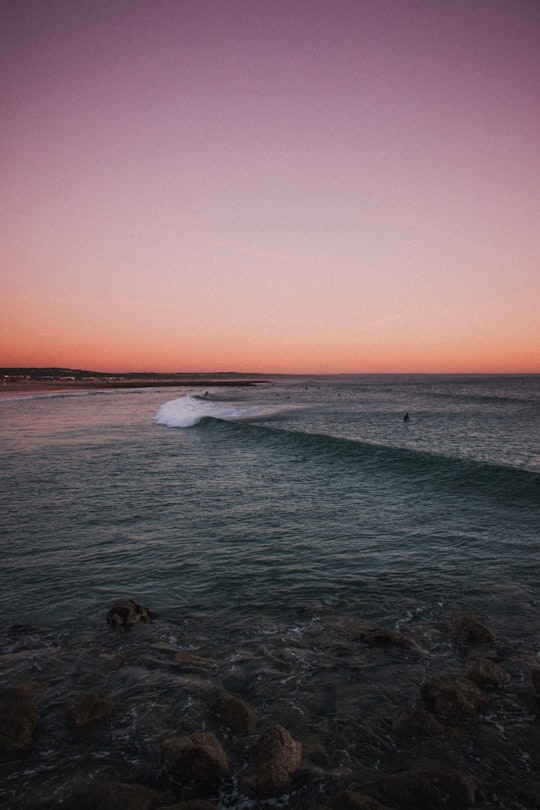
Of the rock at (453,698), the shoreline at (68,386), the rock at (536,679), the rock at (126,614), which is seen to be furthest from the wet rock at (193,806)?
the shoreline at (68,386)

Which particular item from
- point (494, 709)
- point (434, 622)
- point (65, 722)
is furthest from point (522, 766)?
point (65, 722)

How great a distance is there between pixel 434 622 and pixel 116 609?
4.92m

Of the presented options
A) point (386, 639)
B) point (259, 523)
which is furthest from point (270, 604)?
point (259, 523)

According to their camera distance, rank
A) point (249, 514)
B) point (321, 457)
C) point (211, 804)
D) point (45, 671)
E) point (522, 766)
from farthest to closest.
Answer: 1. point (321, 457)
2. point (249, 514)
3. point (45, 671)
4. point (522, 766)
5. point (211, 804)

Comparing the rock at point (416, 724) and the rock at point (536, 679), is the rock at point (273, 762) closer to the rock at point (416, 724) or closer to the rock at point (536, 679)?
the rock at point (416, 724)

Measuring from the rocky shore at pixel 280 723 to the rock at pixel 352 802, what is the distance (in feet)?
0.04

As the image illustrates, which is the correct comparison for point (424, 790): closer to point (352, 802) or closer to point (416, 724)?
point (352, 802)

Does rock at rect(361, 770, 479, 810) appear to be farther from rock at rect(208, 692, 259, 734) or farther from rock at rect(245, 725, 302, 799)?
rock at rect(208, 692, 259, 734)

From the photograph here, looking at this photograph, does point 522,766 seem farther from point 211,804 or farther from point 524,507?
point 524,507

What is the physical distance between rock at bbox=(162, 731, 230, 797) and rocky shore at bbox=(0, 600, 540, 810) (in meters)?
0.01

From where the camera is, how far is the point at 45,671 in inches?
216

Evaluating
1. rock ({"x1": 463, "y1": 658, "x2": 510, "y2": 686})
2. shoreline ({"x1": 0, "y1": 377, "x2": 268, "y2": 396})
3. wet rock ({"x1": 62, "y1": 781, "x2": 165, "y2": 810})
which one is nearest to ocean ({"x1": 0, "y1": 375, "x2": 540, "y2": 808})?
rock ({"x1": 463, "y1": 658, "x2": 510, "y2": 686})

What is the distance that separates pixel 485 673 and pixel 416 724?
1341 mm

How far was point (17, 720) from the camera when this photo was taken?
4438mm
